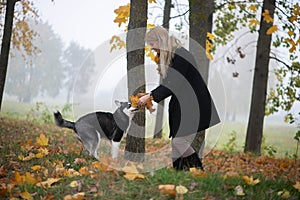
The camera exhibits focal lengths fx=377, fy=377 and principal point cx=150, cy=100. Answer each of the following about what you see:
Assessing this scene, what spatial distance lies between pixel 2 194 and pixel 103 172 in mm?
1171

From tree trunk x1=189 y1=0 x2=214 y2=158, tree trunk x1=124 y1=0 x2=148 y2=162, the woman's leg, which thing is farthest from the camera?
tree trunk x1=189 y1=0 x2=214 y2=158

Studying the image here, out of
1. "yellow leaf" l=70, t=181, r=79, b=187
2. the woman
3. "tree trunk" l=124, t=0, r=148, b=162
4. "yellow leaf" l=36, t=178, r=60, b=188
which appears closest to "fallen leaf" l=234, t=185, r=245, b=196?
the woman

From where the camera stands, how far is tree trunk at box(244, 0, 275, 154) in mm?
10586

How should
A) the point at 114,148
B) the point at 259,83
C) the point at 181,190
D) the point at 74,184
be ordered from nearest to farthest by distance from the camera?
the point at 181,190 → the point at 74,184 → the point at 114,148 → the point at 259,83

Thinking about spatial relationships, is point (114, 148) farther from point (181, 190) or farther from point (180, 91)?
point (181, 190)

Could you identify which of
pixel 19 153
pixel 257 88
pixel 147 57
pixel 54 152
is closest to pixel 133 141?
pixel 54 152

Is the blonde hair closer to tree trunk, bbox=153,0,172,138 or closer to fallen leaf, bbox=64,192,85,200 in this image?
fallen leaf, bbox=64,192,85,200

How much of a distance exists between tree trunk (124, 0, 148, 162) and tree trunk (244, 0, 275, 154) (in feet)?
16.8

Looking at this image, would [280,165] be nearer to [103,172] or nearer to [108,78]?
[108,78]

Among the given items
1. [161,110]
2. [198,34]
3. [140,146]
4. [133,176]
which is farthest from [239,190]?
[161,110]

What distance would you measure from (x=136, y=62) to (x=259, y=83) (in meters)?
5.36

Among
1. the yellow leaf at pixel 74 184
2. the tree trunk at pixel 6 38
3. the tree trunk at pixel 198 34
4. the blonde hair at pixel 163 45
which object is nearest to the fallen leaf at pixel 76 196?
the yellow leaf at pixel 74 184

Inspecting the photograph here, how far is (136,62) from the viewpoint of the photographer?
652 cm

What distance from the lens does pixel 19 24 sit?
14.7 meters
